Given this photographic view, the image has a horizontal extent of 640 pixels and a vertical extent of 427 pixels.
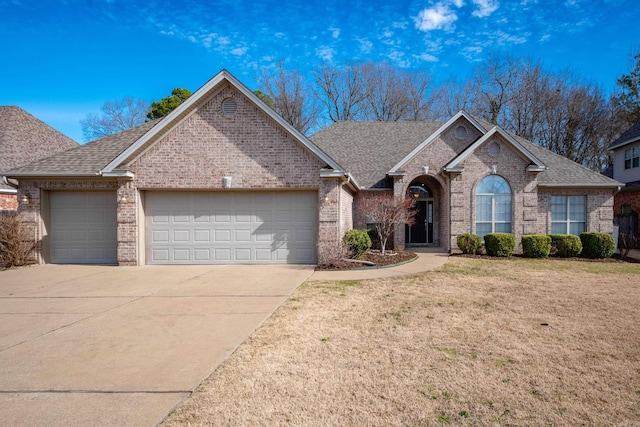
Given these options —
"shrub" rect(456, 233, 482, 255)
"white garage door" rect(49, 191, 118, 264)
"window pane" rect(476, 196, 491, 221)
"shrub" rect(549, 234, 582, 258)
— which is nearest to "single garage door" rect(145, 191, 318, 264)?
"white garage door" rect(49, 191, 118, 264)

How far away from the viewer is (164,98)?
28.3 m

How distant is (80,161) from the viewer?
12211 mm

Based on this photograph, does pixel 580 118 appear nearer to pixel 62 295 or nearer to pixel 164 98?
pixel 164 98

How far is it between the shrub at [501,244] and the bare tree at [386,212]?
10.2 ft

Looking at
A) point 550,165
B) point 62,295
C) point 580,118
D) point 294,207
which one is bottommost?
point 62,295

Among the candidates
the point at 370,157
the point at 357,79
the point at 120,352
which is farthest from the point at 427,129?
the point at 120,352

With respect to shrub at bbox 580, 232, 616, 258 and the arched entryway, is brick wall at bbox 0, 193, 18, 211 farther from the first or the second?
shrub at bbox 580, 232, 616, 258

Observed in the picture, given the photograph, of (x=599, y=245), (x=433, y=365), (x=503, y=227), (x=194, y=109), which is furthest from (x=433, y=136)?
(x=433, y=365)

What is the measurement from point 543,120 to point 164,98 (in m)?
33.4

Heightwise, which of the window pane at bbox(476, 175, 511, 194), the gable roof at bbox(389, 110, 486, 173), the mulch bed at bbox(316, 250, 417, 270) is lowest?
the mulch bed at bbox(316, 250, 417, 270)

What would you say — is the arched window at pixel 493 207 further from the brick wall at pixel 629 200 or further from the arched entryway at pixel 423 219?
the brick wall at pixel 629 200

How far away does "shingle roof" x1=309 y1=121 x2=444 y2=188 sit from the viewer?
17188mm

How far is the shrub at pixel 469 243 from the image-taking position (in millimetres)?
13984

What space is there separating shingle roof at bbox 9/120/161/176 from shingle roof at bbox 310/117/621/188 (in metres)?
9.50
